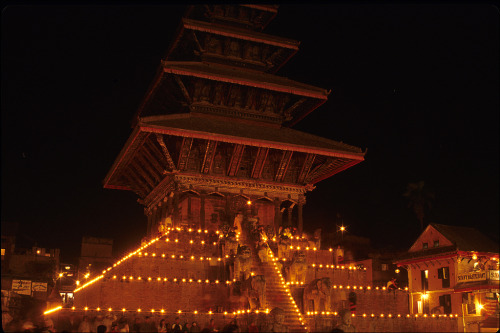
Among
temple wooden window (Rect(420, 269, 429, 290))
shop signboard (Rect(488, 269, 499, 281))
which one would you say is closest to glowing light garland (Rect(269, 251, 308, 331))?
shop signboard (Rect(488, 269, 499, 281))

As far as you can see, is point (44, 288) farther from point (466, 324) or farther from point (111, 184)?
point (466, 324)

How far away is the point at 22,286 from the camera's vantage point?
4209cm

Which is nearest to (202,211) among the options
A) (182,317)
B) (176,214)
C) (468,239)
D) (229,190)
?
(176,214)

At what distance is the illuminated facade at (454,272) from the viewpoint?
31.9 meters

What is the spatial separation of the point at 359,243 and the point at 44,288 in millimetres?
29598

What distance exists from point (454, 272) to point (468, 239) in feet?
9.73

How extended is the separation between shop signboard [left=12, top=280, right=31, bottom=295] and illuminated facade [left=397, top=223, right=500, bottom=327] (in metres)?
27.3

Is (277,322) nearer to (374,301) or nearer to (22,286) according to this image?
(374,301)

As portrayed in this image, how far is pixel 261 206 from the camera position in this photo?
105 feet

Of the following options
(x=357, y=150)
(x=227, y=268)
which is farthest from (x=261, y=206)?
(x=227, y=268)

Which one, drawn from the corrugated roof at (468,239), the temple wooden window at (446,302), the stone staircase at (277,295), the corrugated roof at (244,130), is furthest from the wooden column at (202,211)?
the temple wooden window at (446,302)

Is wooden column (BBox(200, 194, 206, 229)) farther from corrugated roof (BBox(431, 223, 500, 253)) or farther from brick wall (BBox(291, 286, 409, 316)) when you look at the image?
corrugated roof (BBox(431, 223, 500, 253))

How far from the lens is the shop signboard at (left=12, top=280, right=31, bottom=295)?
1625 inches

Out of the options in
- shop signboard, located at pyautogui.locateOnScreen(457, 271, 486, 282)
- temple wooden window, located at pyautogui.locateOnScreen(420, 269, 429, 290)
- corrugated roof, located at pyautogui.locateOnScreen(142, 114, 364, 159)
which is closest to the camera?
corrugated roof, located at pyautogui.locateOnScreen(142, 114, 364, 159)
